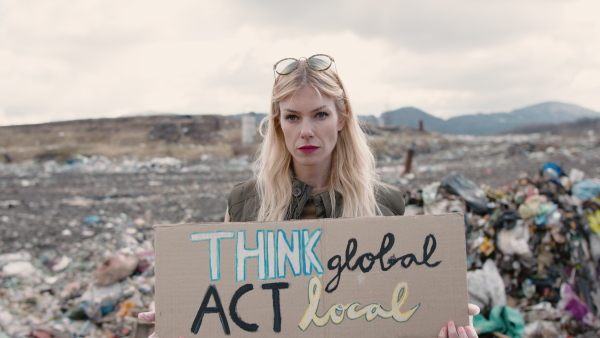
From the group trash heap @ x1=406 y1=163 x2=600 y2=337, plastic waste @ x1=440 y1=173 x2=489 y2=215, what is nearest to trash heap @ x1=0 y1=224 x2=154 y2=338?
trash heap @ x1=406 y1=163 x2=600 y2=337

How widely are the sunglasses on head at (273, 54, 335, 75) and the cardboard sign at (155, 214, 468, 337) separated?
0.64 m

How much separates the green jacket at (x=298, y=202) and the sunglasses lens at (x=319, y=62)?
47cm

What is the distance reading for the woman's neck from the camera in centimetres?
183

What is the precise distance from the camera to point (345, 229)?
144 cm

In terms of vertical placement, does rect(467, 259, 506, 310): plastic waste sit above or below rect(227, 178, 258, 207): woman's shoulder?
below

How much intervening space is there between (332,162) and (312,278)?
0.61 m

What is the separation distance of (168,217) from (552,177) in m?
6.31

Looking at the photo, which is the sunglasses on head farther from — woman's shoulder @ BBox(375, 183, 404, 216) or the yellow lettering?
the yellow lettering

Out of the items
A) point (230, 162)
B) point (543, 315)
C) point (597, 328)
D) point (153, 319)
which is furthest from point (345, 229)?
point (230, 162)

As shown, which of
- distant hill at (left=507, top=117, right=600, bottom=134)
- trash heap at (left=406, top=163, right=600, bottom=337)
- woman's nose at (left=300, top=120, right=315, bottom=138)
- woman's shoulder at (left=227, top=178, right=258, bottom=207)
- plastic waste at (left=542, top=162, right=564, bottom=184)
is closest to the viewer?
woman's nose at (left=300, top=120, right=315, bottom=138)

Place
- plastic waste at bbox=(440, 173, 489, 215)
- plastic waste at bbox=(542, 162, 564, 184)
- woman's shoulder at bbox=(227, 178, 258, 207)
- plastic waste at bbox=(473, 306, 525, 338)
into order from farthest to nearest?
plastic waste at bbox=(542, 162, 564, 184)
plastic waste at bbox=(440, 173, 489, 215)
plastic waste at bbox=(473, 306, 525, 338)
woman's shoulder at bbox=(227, 178, 258, 207)

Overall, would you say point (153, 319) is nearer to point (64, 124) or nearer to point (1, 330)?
point (1, 330)

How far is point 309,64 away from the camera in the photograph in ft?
5.69

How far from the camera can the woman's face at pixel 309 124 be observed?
5.49 ft
